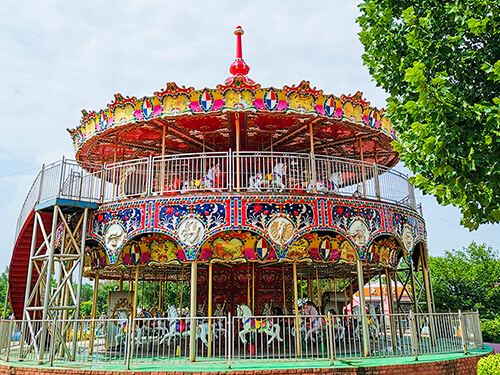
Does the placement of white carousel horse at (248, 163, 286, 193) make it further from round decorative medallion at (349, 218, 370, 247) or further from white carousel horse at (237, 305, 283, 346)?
white carousel horse at (237, 305, 283, 346)

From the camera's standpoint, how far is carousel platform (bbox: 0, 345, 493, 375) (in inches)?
391

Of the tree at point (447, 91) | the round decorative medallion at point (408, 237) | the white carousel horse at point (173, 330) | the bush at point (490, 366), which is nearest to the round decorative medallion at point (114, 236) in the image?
the white carousel horse at point (173, 330)

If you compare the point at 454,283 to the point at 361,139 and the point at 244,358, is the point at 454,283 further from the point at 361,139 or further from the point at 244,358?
the point at 244,358

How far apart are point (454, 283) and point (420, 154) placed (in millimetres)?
20497

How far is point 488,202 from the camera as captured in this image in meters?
7.25

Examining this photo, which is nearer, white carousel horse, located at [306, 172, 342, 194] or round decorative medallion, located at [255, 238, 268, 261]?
round decorative medallion, located at [255, 238, 268, 261]

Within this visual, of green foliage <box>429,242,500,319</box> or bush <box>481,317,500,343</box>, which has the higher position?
green foliage <box>429,242,500,319</box>

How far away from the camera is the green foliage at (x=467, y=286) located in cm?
2412

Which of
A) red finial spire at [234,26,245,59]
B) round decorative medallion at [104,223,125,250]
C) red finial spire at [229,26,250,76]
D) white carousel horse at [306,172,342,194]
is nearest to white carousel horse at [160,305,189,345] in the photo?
round decorative medallion at [104,223,125,250]

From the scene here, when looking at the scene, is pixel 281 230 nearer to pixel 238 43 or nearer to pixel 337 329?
pixel 337 329

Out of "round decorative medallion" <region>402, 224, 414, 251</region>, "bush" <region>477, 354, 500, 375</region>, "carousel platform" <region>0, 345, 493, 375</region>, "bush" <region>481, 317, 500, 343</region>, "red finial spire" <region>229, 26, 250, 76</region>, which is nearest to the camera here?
"bush" <region>477, 354, 500, 375</region>

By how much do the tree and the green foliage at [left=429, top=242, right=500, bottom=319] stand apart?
1905 centimetres

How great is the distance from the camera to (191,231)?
499 inches

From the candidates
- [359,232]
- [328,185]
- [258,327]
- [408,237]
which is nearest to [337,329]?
[258,327]
